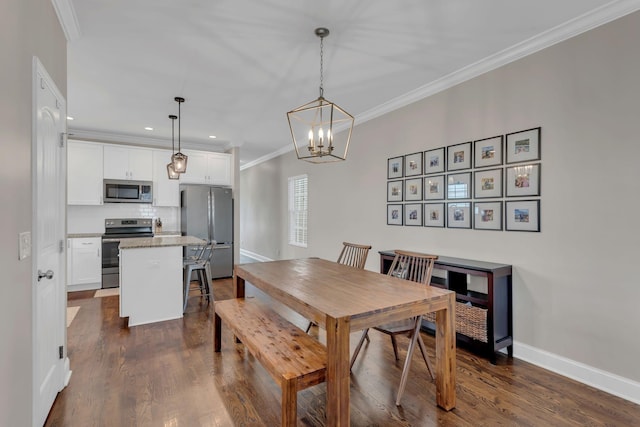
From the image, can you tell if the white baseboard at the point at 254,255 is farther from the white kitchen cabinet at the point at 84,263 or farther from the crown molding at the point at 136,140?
the white kitchen cabinet at the point at 84,263

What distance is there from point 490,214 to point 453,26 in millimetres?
1663

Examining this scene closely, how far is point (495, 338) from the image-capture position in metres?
2.66

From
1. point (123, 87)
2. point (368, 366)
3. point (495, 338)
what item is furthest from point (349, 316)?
point (123, 87)

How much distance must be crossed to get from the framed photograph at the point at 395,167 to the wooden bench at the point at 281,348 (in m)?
2.32

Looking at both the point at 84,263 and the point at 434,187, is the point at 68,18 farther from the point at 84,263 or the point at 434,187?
the point at 84,263

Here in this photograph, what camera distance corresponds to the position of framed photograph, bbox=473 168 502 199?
289 centimetres

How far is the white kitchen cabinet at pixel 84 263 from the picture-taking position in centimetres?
492

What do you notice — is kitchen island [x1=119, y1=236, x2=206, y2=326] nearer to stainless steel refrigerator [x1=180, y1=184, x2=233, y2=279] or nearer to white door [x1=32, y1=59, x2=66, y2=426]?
white door [x1=32, y1=59, x2=66, y2=426]

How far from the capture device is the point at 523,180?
2.73m

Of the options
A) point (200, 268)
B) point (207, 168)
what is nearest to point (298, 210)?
point (207, 168)

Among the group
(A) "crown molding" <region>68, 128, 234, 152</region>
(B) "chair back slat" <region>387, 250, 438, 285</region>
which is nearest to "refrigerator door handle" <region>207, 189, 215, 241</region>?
(A) "crown molding" <region>68, 128, 234, 152</region>

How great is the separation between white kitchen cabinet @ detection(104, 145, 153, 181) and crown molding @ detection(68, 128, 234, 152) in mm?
396

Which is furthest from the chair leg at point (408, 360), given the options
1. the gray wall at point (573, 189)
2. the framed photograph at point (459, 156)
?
the framed photograph at point (459, 156)

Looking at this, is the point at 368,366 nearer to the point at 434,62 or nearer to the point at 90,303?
the point at 434,62
